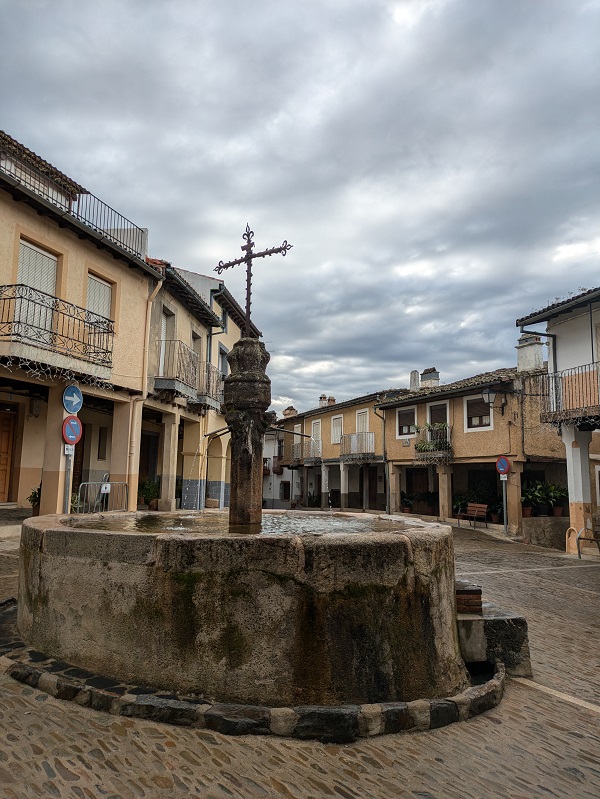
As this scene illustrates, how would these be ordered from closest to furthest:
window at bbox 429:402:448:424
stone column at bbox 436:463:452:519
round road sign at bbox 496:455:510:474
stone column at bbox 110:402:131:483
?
stone column at bbox 110:402:131:483 < round road sign at bbox 496:455:510:474 < stone column at bbox 436:463:452:519 < window at bbox 429:402:448:424

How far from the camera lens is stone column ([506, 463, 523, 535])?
2002cm

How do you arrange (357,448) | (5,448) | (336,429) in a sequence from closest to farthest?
(5,448)
(357,448)
(336,429)

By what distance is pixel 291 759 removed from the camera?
3309mm

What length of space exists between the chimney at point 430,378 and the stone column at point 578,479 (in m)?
11.5

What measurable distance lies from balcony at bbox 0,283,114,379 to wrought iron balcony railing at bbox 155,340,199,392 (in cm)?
252

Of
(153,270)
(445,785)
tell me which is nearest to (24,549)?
(445,785)

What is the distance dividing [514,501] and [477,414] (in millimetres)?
3907

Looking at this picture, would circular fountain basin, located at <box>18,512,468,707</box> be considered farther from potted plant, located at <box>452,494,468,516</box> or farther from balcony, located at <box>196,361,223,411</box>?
potted plant, located at <box>452,494,468,516</box>

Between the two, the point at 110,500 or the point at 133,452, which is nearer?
the point at 110,500

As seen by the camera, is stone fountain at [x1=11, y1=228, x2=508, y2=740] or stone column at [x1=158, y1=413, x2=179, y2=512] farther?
stone column at [x1=158, y1=413, x2=179, y2=512]

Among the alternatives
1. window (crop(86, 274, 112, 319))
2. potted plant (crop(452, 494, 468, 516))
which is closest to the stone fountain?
window (crop(86, 274, 112, 319))

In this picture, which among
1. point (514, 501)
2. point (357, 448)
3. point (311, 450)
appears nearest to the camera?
point (514, 501)

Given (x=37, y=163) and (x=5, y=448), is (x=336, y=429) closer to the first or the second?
(x=5, y=448)

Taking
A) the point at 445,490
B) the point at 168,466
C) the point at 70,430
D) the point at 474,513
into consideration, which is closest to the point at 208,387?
the point at 168,466
